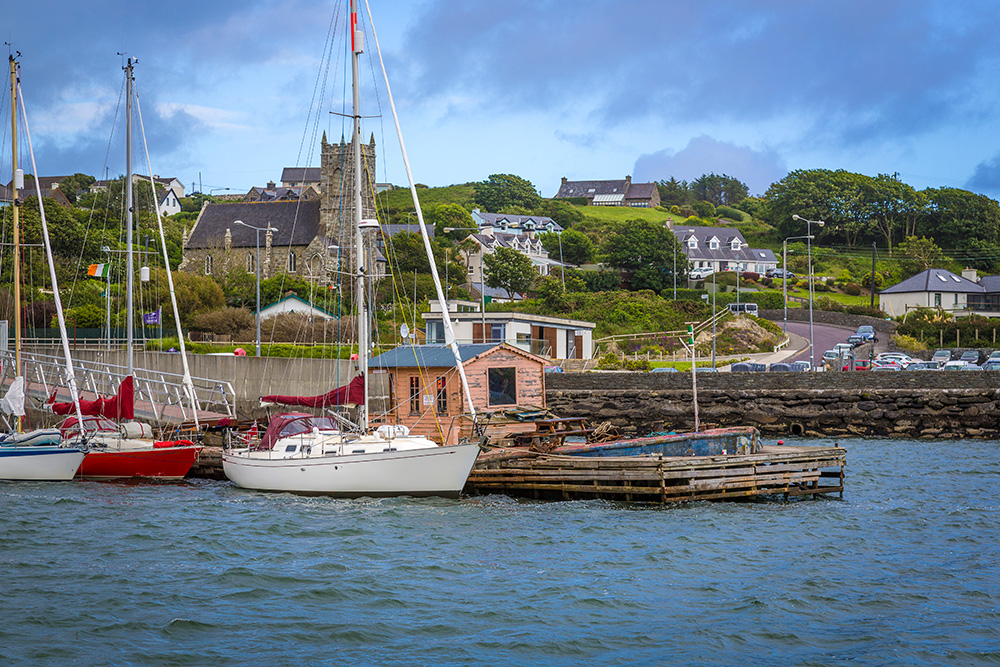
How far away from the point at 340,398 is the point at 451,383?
469 centimetres

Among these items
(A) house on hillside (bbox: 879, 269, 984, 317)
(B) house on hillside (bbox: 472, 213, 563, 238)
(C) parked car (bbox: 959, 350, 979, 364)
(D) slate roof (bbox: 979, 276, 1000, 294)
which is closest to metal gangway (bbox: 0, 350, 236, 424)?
(C) parked car (bbox: 959, 350, 979, 364)

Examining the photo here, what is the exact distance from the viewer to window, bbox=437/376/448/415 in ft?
109

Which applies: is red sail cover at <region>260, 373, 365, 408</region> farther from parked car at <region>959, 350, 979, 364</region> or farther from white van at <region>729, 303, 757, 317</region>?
white van at <region>729, 303, 757, 317</region>

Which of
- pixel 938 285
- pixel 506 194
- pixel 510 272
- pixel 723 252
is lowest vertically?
pixel 938 285

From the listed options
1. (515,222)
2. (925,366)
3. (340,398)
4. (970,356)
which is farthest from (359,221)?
(515,222)

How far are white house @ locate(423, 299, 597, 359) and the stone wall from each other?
5.00m

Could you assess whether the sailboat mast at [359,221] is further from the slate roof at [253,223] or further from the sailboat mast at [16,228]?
the slate roof at [253,223]

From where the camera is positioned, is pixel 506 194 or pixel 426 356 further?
pixel 506 194

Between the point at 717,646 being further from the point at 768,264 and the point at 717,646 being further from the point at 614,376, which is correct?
the point at 768,264

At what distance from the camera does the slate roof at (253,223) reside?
111062 millimetres

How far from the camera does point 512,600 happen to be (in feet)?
52.0

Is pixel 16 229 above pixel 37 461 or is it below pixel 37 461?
above

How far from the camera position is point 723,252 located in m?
143

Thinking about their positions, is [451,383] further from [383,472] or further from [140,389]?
[140,389]
